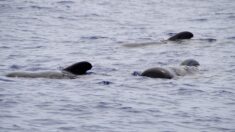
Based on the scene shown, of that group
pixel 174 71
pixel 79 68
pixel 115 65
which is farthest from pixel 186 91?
pixel 115 65

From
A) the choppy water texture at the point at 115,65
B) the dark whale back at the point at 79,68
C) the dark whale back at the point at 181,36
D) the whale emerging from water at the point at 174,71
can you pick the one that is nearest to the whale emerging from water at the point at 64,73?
the dark whale back at the point at 79,68

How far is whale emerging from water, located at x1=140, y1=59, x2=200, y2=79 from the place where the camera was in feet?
51.9

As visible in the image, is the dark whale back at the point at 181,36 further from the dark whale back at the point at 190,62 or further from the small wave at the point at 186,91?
the small wave at the point at 186,91

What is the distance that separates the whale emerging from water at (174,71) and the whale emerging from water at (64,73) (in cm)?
134

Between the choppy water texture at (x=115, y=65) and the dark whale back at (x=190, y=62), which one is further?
the dark whale back at (x=190, y=62)

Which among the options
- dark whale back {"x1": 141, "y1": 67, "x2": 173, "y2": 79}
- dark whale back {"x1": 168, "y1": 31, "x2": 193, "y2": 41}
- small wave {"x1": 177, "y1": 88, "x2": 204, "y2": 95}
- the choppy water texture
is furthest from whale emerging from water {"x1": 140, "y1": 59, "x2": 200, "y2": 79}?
dark whale back {"x1": 168, "y1": 31, "x2": 193, "y2": 41}

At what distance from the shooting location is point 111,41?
866 inches

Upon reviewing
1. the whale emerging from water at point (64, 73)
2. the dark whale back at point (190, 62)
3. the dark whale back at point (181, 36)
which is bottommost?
the whale emerging from water at point (64, 73)

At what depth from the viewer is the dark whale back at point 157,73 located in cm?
1581

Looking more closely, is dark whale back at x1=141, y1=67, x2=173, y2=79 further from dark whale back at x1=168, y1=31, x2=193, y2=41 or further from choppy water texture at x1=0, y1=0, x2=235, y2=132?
dark whale back at x1=168, y1=31, x2=193, y2=41

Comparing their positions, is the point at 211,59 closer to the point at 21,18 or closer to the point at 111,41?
the point at 111,41

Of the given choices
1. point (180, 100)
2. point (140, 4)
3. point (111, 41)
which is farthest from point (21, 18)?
point (180, 100)

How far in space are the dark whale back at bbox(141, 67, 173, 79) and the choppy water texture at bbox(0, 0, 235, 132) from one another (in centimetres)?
27

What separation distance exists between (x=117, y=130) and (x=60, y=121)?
1006 mm
